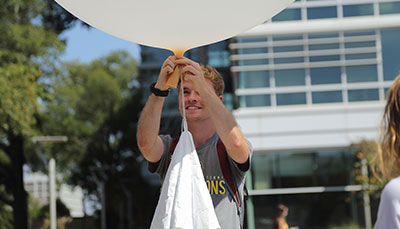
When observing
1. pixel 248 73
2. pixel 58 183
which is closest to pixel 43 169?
pixel 58 183

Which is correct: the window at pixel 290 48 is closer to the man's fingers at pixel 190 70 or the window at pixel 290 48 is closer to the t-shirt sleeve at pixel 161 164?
the t-shirt sleeve at pixel 161 164

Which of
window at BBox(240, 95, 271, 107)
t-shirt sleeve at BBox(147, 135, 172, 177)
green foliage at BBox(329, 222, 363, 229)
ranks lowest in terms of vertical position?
green foliage at BBox(329, 222, 363, 229)

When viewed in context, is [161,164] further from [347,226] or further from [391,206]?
[347,226]

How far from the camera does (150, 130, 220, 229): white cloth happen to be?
2.69 metres

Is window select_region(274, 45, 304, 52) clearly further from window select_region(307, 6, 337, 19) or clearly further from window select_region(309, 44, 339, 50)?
window select_region(307, 6, 337, 19)

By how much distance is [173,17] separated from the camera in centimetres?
281

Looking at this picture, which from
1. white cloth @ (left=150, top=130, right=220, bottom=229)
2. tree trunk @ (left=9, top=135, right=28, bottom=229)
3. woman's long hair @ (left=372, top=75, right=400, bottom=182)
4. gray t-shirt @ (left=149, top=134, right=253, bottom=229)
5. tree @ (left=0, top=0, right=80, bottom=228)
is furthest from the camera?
tree trunk @ (left=9, top=135, right=28, bottom=229)

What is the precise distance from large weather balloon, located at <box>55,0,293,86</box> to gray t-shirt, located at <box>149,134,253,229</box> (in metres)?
0.51

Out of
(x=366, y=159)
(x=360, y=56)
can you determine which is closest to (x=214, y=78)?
(x=366, y=159)

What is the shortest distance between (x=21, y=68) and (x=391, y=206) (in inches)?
637

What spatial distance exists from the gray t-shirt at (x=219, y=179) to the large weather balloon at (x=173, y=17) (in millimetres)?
515

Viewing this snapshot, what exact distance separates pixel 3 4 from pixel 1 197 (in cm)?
957

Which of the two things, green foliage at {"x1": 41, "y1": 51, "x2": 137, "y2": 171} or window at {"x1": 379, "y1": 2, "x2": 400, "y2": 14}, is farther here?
green foliage at {"x1": 41, "y1": 51, "x2": 137, "y2": 171}

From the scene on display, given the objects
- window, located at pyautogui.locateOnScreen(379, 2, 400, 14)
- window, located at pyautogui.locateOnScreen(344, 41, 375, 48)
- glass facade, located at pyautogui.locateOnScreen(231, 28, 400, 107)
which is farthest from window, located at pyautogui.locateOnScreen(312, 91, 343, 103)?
window, located at pyautogui.locateOnScreen(379, 2, 400, 14)
